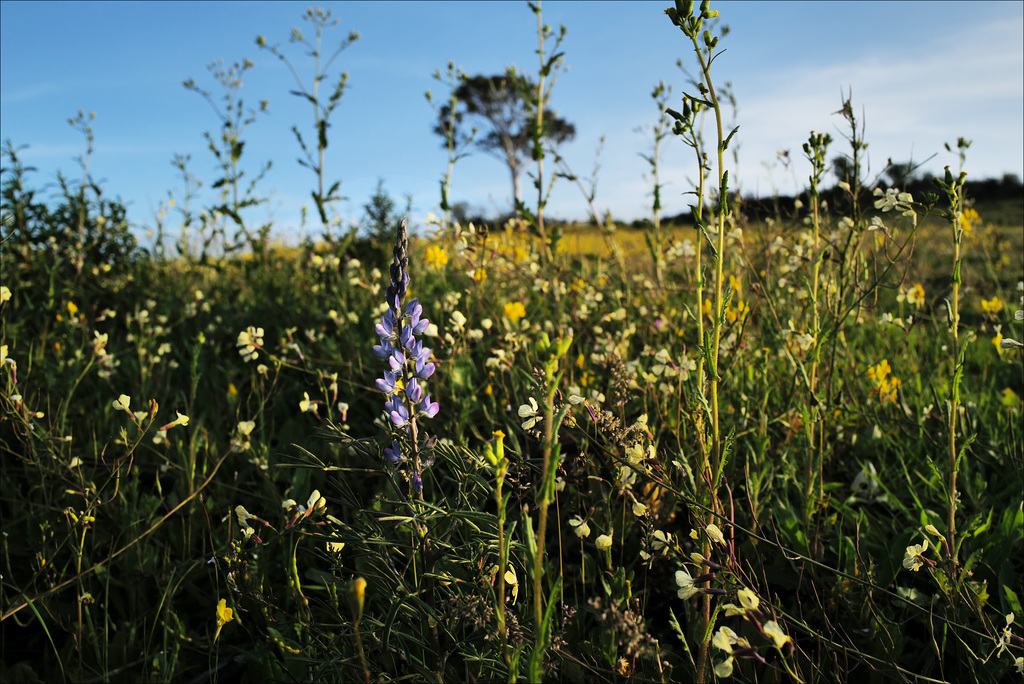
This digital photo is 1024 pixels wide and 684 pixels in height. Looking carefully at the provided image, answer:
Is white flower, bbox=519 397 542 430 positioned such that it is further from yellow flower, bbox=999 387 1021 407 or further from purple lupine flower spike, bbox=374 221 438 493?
yellow flower, bbox=999 387 1021 407

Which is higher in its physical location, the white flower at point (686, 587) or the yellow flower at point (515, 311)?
the yellow flower at point (515, 311)

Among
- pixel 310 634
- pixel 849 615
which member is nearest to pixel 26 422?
pixel 310 634

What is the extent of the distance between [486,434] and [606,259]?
2428 mm

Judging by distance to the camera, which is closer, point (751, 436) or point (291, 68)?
point (751, 436)

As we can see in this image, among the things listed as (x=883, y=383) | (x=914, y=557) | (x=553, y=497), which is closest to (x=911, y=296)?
(x=883, y=383)

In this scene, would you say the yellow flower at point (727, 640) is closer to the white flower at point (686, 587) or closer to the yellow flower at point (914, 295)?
the white flower at point (686, 587)

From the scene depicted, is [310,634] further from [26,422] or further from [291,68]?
[291,68]

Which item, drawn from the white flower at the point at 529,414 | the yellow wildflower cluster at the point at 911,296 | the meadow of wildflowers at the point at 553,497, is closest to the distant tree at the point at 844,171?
the meadow of wildflowers at the point at 553,497

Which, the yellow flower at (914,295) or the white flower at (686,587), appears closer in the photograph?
the white flower at (686,587)

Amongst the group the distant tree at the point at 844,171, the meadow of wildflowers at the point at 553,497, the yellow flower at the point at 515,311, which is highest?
the distant tree at the point at 844,171

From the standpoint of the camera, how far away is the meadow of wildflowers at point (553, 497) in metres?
1.14

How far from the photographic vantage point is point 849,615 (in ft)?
5.32

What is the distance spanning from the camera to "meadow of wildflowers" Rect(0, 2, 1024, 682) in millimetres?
1142

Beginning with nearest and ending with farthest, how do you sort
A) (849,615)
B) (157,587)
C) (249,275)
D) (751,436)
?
(849,615) → (157,587) → (751,436) → (249,275)
